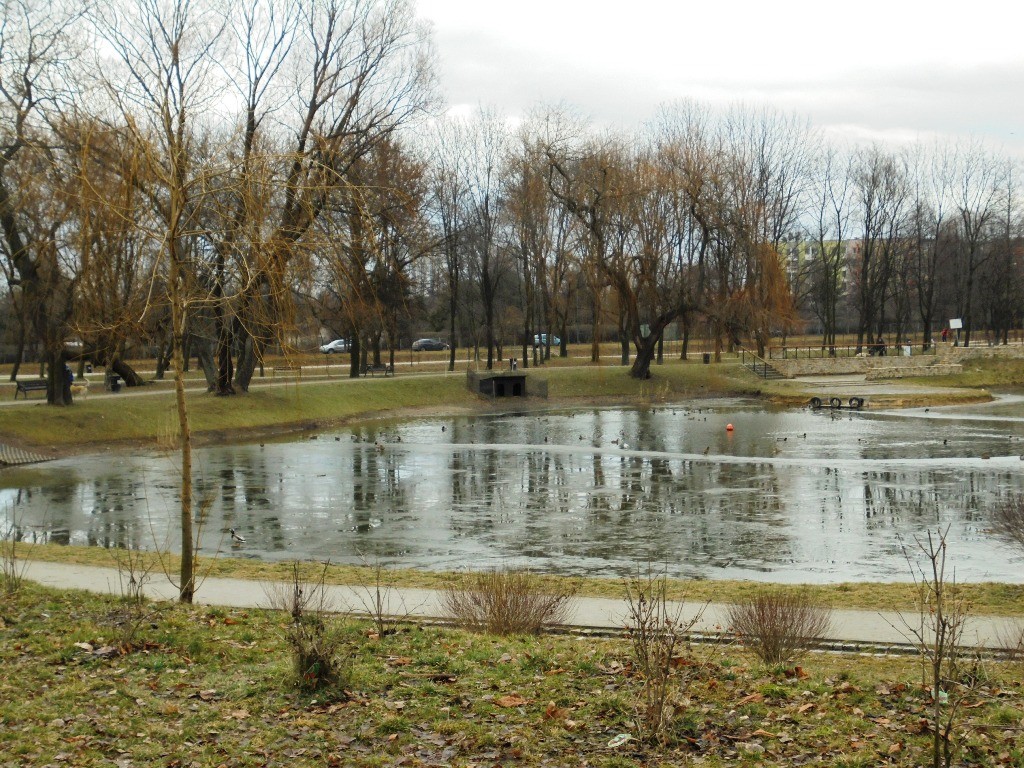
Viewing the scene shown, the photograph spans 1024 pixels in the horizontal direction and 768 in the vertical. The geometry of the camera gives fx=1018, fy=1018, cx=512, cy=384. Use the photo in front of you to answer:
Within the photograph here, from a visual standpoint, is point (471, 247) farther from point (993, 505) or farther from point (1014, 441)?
point (993, 505)

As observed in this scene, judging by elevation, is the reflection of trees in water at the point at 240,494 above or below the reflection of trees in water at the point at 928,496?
above

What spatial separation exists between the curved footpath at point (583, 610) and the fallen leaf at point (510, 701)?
262cm

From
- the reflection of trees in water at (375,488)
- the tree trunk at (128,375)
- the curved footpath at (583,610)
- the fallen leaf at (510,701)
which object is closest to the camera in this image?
the fallen leaf at (510,701)

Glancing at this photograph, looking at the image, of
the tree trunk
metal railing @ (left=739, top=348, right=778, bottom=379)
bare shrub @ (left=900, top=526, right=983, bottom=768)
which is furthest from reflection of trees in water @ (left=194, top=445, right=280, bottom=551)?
metal railing @ (left=739, top=348, right=778, bottom=379)

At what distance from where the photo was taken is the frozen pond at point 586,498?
17531 millimetres

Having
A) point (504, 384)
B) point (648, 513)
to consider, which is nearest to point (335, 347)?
point (504, 384)

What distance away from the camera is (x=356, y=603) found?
11.5 meters

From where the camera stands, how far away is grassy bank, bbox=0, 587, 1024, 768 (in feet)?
21.6

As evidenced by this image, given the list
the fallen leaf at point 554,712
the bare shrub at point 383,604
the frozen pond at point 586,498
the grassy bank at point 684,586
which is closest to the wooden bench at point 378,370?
the frozen pond at point 586,498

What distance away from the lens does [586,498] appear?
80.3 ft

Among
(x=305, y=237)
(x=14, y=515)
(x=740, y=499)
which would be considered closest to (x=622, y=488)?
(x=740, y=499)

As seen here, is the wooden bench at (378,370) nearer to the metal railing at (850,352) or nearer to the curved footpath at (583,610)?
the metal railing at (850,352)

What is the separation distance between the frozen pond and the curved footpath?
323cm

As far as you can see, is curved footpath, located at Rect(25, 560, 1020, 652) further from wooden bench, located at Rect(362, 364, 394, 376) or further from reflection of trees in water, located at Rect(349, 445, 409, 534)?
wooden bench, located at Rect(362, 364, 394, 376)
